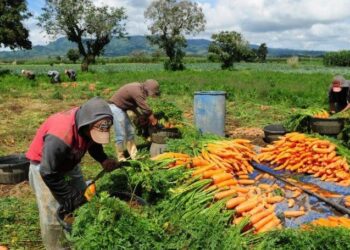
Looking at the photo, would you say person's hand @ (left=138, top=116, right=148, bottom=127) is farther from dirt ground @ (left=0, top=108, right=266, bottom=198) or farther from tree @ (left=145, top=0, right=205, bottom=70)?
tree @ (left=145, top=0, right=205, bottom=70)

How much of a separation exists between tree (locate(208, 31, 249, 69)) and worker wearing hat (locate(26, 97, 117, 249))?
43.7 meters

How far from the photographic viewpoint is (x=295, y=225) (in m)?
5.05

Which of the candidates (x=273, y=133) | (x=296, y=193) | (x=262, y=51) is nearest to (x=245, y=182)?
(x=296, y=193)

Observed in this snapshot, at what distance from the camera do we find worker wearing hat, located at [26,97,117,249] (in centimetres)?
329

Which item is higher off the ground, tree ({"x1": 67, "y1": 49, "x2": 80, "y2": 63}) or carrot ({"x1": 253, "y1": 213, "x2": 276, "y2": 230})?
tree ({"x1": 67, "y1": 49, "x2": 80, "y2": 63})

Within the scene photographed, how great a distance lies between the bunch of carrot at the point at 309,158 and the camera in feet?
22.2

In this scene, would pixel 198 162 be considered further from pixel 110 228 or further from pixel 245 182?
pixel 110 228

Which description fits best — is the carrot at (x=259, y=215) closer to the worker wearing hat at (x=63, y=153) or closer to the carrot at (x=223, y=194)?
the carrot at (x=223, y=194)

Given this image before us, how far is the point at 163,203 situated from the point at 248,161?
3.33 meters

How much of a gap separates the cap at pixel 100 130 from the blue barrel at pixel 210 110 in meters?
5.96

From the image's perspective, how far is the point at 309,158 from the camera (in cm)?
713

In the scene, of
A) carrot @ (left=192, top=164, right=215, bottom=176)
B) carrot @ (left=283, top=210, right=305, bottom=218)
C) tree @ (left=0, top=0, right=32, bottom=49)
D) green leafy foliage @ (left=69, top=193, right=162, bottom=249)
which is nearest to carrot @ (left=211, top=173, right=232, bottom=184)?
carrot @ (left=192, top=164, right=215, bottom=176)

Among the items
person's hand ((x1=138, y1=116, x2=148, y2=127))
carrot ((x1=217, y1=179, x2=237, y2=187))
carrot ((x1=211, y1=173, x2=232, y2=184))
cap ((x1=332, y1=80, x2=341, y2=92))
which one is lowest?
carrot ((x1=217, y1=179, x2=237, y2=187))

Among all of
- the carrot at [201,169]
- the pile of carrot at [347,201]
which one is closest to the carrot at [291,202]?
the pile of carrot at [347,201]
